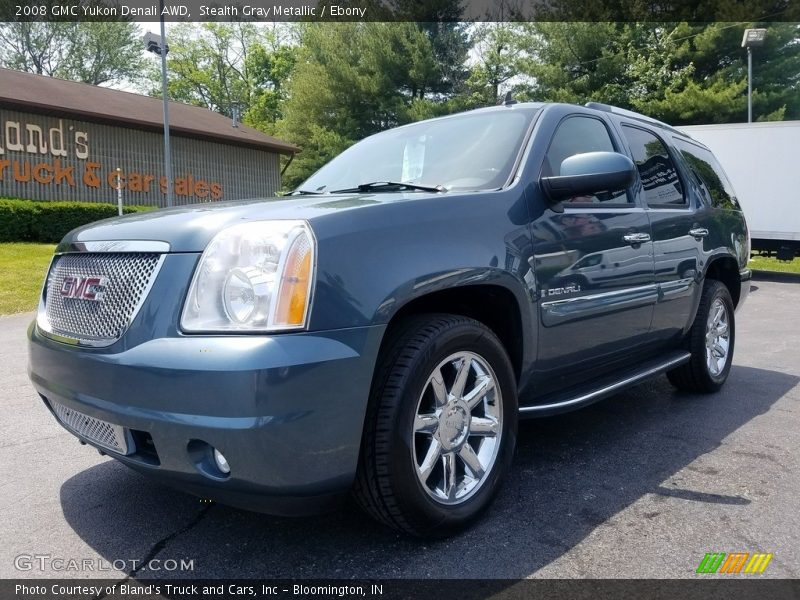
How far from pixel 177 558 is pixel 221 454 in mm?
648

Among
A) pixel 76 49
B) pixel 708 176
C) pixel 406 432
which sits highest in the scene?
pixel 76 49

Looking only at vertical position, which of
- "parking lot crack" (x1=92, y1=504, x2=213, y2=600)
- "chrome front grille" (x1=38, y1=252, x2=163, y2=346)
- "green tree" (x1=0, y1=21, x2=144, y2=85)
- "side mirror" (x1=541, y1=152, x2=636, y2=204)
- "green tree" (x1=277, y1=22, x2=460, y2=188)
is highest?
"green tree" (x1=0, y1=21, x2=144, y2=85)

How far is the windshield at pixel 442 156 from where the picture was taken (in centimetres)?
312

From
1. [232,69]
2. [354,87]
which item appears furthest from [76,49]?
[354,87]

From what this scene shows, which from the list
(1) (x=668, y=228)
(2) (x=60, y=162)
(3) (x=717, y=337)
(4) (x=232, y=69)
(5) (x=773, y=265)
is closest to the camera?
(1) (x=668, y=228)

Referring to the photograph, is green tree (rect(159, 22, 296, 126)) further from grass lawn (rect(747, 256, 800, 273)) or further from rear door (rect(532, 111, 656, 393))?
rear door (rect(532, 111, 656, 393))

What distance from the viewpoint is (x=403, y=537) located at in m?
2.55

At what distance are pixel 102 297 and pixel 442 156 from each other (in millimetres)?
1796

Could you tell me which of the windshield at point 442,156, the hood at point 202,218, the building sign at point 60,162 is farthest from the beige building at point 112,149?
the hood at point 202,218

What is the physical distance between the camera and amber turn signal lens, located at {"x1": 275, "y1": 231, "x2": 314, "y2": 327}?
6.81 feet

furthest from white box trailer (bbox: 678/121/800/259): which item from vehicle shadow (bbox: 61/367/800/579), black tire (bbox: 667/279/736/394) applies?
vehicle shadow (bbox: 61/367/800/579)

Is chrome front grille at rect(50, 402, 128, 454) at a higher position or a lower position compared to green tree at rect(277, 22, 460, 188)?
lower

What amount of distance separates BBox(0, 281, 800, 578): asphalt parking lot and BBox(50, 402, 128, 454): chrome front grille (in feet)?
1.44

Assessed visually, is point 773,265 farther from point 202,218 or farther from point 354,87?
point 354,87
